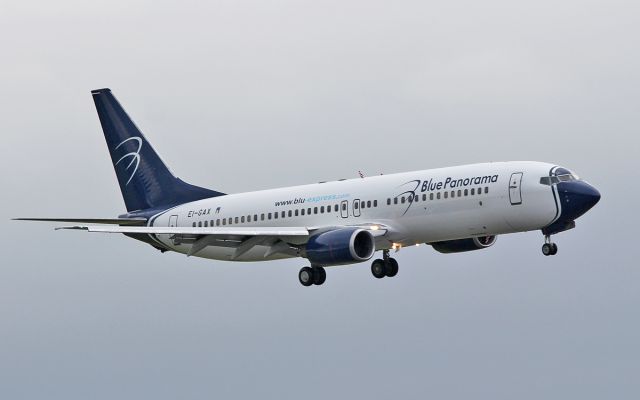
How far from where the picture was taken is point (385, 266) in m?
63.1

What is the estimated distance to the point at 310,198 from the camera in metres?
62.6

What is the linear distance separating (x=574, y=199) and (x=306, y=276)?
11.3 metres

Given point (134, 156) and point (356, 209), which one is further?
point (134, 156)

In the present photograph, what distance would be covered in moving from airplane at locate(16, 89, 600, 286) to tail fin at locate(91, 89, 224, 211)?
0.08 m

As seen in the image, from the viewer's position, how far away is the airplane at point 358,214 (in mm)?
56531

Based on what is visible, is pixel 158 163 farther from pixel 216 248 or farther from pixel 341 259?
pixel 341 259

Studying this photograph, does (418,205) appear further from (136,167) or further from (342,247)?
(136,167)

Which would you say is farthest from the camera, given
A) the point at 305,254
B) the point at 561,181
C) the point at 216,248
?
the point at 216,248

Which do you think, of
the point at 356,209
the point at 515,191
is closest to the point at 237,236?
the point at 356,209

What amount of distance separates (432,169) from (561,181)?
17.5 ft

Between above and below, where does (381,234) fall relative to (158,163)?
below

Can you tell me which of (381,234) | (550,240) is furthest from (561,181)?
(381,234)

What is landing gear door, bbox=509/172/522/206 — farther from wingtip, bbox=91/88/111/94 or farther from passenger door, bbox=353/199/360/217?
wingtip, bbox=91/88/111/94

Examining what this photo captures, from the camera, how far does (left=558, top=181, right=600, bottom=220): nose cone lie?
56.2m
